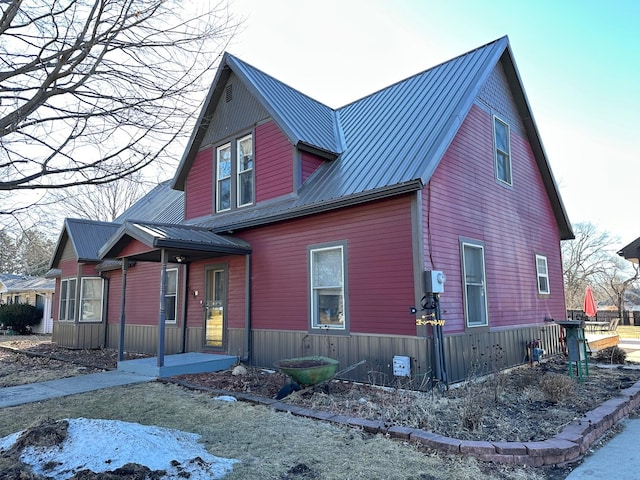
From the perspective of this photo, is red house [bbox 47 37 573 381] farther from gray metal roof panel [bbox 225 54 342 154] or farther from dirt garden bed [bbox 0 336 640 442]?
dirt garden bed [bbox 0 336 640 442]

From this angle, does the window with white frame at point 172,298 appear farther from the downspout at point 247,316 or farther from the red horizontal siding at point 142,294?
the downspout at point 247,316

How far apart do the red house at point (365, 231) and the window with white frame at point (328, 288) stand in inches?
1.2

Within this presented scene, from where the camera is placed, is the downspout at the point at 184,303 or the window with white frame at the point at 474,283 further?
the downspout at the point at 184,303

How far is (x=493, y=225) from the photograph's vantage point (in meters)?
9.49

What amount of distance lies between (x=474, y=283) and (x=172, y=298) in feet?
27.1

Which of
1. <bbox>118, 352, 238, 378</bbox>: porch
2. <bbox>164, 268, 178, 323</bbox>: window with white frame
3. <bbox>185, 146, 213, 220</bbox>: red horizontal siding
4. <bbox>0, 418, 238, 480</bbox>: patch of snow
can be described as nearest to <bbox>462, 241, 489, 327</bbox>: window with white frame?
<bbox>118, 352, 238, 378</bbox>: porch

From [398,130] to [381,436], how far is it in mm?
6329

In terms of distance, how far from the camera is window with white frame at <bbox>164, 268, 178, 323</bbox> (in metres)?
12.2

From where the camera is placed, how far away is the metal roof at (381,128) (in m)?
7.84

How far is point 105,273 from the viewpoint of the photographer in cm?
1555

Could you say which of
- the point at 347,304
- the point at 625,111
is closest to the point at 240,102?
the point at 347,304

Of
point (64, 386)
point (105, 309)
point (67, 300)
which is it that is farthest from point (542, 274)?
point (67, 300)

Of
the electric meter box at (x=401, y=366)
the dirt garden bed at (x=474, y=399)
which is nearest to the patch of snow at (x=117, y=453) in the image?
the dirt garden bed at (x=474, y=399)

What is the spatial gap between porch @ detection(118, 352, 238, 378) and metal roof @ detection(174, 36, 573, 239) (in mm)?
3063
